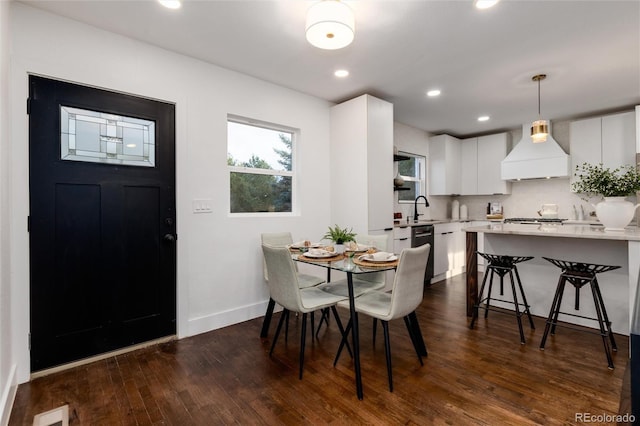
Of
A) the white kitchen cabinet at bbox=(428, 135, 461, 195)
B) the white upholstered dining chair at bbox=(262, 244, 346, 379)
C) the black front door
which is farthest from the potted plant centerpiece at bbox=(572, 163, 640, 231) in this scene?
the black front door

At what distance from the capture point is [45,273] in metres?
2.30

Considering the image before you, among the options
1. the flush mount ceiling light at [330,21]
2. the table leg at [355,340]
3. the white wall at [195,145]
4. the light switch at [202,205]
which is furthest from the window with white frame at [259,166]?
the table leg at [355,340]

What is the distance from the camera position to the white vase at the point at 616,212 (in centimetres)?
281

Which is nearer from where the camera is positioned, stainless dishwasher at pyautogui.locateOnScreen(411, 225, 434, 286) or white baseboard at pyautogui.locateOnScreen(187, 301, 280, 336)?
white baseboard at pyautogui.locateOnScreen(187, 301, 280, 336)

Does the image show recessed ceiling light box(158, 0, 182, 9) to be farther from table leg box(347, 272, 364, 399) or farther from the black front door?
table leg box(347, 272, 364, 399)

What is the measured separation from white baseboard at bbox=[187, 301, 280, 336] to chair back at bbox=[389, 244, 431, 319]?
5.94 feet

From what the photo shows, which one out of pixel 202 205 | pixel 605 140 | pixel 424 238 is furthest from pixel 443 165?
pixel 202 205

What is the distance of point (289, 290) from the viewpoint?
2268 millimetres

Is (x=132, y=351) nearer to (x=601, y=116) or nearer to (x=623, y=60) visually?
(x=623, y=60)

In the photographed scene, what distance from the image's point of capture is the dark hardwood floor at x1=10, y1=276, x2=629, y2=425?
1.84m

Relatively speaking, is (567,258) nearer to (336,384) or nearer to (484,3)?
Result: (484,3)

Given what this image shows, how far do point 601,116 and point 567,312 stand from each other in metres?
3.24

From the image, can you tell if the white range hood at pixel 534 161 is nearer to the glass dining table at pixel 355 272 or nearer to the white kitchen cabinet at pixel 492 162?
the white kitchen cabinet at pixel 492 162

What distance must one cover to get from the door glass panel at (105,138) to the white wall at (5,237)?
341 mm
